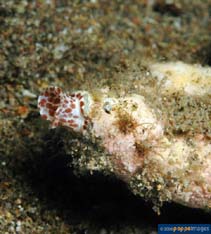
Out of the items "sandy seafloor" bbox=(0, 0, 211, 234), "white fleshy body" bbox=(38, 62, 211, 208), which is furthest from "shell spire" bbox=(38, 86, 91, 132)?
"sandy seafloor" bbox=(0, 0, 211, 234)

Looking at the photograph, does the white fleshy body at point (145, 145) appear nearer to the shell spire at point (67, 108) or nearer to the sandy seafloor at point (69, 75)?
the shell spire at point (67, 108)

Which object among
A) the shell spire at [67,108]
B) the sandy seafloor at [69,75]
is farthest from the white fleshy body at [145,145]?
the sandy seafloor at [69,75]

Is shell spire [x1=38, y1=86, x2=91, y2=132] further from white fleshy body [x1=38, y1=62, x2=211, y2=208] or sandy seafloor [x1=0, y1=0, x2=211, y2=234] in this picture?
sandy seafloor [x1=0, y1=0, x2=211, y2=234]

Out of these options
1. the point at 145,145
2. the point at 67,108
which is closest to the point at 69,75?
the point at 67,108

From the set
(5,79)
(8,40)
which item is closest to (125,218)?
(5,79)

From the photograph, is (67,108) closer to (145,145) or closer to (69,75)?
(145,145)

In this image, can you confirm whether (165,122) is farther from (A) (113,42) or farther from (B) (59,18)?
(B) (59,18)
